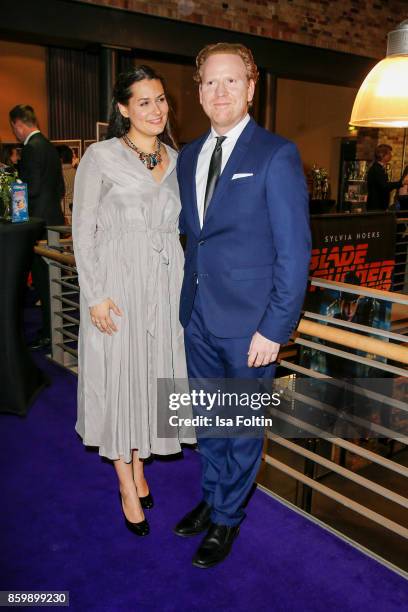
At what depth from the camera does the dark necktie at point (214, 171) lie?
1.84 meters

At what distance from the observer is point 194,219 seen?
6.17 feet

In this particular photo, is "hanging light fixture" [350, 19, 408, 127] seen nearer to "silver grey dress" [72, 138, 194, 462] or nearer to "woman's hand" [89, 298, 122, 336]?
"silver grey dress" [72, 138, 194, 462]

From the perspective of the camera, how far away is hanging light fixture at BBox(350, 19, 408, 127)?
2.38 meters

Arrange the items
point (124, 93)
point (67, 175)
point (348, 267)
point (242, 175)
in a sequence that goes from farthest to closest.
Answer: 1. point (67, 175)
2. point (348, 267)
3. point (124, 93)
4. point (242, 175)

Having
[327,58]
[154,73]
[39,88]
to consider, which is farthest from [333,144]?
[154,73]

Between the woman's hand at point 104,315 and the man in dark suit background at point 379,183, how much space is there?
6196 millimetres

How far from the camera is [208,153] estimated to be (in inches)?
75.9

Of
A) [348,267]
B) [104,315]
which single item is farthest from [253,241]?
[348,267]

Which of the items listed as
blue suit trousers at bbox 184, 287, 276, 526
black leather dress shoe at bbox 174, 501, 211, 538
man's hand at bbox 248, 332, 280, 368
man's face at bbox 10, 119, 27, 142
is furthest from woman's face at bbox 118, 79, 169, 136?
man's face at bbox 10, 119, 27, 142

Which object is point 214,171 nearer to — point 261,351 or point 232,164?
point 232,164

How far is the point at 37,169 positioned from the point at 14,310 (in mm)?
2120

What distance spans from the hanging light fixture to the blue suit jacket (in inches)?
34.8

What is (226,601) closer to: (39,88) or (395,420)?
(395,420)

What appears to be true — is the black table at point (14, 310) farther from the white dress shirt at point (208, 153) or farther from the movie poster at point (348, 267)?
Result: the movie poster at point (348, 267)
